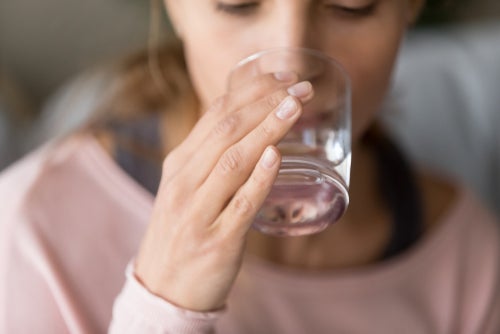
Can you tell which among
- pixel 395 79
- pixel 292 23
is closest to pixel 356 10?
pixel 292 23

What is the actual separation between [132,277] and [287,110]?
0.21 meters

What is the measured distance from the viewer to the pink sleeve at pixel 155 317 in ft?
2.13

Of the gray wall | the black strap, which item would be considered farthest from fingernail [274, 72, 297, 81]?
the gray wall

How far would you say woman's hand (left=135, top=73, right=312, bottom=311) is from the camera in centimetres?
57

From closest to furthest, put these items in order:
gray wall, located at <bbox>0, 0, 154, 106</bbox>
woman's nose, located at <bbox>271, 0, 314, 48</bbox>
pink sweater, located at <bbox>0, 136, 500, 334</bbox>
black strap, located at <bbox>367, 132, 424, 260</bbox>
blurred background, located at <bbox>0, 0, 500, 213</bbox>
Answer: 1. woman's nose, located at <bbox>271, 0, 314, 48</bbox>
2. pink sweater, located at <bbox>0, 136, 500, 334</bbox>
3. black strap, located at <bbox>367, 132, 424, 260</bbox>
4. blurred background, located at <bbox>0, 0, 500, 213</bbox>
5. gray wall, located at <bbox>0, 0, 154, 106</bbox>

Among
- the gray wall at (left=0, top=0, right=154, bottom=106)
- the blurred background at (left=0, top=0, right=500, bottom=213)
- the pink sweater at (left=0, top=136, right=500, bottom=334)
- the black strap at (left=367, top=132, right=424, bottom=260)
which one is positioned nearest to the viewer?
the pink sweater at (left=0, top=136, right=500, bottom=334)

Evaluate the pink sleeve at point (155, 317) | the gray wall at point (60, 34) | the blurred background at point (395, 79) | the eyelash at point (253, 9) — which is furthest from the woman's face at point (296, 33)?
the gray wall at point (60, 34)

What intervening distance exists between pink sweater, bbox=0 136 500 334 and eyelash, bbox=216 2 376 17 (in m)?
0.26

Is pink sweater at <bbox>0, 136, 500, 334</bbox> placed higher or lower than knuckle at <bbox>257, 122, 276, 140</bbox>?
lower

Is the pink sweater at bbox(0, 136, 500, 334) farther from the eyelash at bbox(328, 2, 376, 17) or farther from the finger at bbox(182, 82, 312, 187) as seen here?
the eyelash at bbox(328, 2, 376, 17)

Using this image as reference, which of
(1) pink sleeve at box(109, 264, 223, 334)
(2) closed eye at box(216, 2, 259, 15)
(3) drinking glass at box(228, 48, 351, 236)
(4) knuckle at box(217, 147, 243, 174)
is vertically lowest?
(1) pink sleeve at box(109, 264, 223, 334)

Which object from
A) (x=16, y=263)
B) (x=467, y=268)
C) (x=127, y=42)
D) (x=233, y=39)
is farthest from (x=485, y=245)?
(x=127, y=42)

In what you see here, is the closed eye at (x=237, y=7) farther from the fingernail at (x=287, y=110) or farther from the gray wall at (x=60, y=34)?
the gray wall at (x=60, y=34)

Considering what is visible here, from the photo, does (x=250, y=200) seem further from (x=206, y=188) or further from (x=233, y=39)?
(x=233, y=39)
